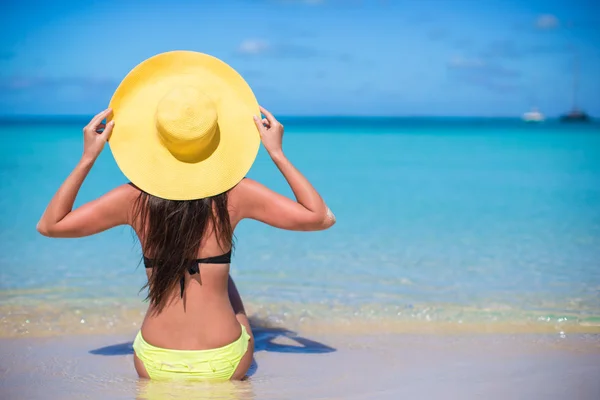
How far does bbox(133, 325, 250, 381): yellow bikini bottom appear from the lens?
2.78 m

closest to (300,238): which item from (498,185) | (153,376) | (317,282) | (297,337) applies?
(317,282)

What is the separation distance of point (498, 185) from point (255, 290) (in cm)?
985

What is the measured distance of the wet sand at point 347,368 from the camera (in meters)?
3.15

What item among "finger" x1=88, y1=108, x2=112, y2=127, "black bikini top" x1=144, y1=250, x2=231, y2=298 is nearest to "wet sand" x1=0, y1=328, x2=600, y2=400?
"black bikini top" x1=144, y1=250, x2=231, y2=298

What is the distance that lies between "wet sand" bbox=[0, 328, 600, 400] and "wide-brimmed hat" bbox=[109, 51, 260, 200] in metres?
0.96

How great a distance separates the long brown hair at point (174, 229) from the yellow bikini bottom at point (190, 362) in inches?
11.0

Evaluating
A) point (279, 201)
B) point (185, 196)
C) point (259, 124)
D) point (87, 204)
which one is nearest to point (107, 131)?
point (87, 204)

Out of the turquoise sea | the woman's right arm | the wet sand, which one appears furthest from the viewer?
the turquoise sea

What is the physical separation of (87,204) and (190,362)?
2.61 feet

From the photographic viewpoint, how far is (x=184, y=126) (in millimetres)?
2520

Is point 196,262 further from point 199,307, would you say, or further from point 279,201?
point 279,201

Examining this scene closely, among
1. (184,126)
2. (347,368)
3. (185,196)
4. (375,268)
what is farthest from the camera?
(375,268)

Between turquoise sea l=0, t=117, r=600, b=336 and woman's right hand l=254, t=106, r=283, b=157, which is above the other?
woman's right hand l=254, t=106, r=283, b=157

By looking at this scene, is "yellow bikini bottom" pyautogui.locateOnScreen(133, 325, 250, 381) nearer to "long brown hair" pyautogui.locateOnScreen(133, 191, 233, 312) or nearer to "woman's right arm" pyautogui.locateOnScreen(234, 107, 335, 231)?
"long brown hair" pyautogui.locateOnScreen(133, 191, 233, 312)
